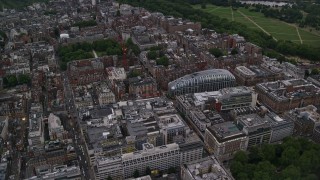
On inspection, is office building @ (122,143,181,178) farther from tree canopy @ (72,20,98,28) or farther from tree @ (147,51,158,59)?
tree canopy @ (72,20,98,28)

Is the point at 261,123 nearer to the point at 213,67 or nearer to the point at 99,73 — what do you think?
the point at 213,67

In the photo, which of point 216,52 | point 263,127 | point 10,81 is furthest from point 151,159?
point 216,52

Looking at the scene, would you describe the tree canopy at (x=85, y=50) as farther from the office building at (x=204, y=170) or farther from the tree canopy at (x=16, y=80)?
the office building at (x=204, y=170)

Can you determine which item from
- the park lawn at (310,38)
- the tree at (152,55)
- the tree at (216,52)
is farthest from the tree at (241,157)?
the park lawn at (310,38)

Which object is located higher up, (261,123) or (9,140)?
(261,123)

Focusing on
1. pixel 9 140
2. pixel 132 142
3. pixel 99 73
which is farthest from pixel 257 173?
pixel 99 73

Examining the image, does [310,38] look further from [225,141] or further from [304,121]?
[225,141]

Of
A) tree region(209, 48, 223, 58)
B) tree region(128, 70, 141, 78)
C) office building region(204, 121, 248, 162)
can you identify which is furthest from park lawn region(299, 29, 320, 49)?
office building region(204, 121, 248, 162)

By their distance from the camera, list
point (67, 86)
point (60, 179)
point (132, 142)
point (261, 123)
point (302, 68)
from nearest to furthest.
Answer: point (60, 179), point (132, 142), point (261, 123), point (67, 86), point (302, 68)
